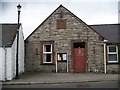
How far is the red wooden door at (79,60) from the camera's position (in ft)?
89.4

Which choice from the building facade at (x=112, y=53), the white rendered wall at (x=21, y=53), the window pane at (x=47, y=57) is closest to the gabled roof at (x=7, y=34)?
the white rendered wall at (x=21, y=53)

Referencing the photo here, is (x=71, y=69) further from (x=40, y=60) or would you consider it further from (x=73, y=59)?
(x=40, y=60)

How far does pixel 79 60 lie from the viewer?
89.5 feet

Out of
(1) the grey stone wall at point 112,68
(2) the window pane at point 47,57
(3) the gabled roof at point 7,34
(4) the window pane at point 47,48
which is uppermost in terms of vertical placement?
(3) the gabled roof at point 7,34

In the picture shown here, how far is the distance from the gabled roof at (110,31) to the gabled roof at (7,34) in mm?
8718

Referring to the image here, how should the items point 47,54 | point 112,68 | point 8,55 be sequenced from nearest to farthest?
1. point 8,55
2. point 112,68
3. point 47,54

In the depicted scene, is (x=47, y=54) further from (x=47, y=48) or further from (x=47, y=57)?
(x=47, y=48)

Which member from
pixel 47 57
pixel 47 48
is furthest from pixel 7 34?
pixel 47 57

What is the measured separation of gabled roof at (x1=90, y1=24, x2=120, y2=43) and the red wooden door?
2816mm

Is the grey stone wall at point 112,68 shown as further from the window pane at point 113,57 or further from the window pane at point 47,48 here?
the window pane at point 47,48

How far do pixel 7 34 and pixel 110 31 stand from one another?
34.8 ft

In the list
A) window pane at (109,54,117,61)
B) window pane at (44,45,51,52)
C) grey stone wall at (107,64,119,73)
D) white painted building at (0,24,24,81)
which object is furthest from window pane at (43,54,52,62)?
window pane at (109,54,117,61)

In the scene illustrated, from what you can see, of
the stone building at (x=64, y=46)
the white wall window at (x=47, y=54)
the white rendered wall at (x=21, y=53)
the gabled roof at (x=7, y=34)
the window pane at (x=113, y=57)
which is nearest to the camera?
the gabled roof at (x=7, y=34)

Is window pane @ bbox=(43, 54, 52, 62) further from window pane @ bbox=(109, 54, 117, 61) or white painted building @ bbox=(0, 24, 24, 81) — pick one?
window pane @ bbox=(109, 54, 117, 61)
